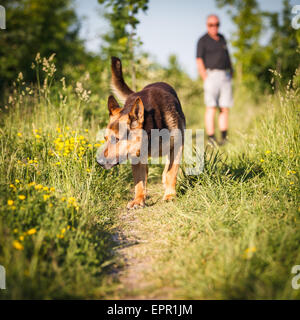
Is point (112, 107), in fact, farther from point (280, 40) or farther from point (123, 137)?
point (280, 40)

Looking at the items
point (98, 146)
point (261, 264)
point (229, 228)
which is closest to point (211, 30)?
point (98, 146)

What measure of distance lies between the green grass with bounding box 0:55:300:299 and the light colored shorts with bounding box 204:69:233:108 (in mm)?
2457

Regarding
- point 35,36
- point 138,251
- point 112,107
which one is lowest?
point 138,251

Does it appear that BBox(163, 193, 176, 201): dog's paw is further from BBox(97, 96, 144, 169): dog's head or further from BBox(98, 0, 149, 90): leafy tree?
BBox(98, 0, 149, 90): leafy tree

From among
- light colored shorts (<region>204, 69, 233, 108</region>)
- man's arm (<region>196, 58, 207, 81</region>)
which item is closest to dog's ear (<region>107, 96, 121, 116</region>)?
light colored shorts (<region>204, 69, 233, 108</region>)

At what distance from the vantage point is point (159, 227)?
9.00 ft

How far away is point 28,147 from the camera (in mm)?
3584

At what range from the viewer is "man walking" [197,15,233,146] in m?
6.17

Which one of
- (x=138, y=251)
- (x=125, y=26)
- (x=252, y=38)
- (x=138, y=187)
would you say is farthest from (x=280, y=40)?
(x=138, y=251)

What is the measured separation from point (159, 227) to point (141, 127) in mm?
1107

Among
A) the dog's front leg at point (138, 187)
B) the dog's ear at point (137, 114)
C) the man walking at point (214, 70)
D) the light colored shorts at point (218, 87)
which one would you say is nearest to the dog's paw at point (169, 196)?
the dog's front leg at point (138, 187)

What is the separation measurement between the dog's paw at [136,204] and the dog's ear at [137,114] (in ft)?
3.06

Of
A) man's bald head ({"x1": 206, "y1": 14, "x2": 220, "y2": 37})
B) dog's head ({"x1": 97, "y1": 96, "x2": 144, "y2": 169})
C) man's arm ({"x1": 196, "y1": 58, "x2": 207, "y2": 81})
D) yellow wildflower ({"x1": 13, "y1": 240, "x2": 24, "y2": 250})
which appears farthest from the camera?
man's arm ({"x1": 196, "y1": 58, "x2": 207, "y2": 81})

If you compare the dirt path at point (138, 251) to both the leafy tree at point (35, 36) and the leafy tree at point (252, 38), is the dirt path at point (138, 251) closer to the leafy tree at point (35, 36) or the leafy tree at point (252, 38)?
the leafy tree at point (35, 36)
